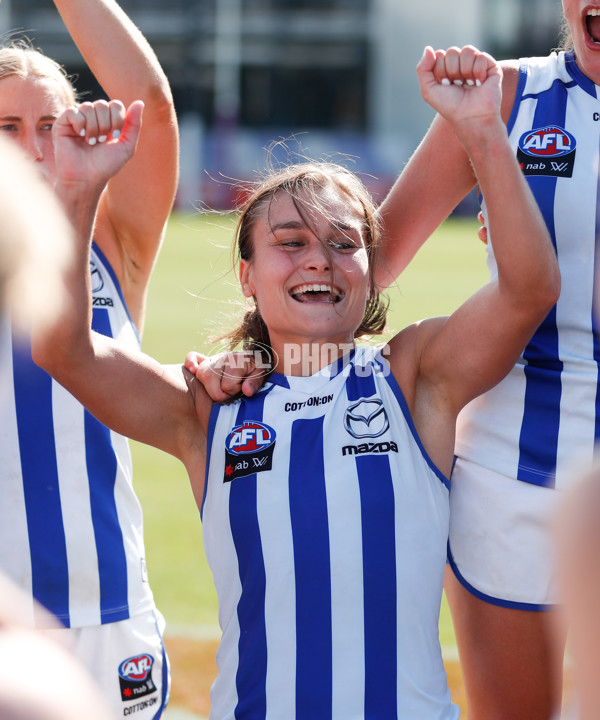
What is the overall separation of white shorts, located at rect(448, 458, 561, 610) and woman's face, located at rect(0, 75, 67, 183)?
1363mm

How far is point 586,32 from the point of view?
2.37 meters

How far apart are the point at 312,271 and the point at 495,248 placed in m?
0.45

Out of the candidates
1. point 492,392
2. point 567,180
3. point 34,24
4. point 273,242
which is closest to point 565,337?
point 492,392

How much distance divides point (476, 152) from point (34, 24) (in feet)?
120

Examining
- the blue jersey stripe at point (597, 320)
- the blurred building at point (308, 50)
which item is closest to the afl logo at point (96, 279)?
the blue jersey stripe at point (597, 320)

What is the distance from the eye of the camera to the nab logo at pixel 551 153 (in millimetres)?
2348

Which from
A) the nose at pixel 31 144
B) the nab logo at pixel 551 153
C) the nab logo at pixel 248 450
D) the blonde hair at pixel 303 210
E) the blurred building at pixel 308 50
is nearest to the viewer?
the nab logo at pixel 248 450

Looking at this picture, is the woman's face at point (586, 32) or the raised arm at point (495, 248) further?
the woman's face at point (586, 32)

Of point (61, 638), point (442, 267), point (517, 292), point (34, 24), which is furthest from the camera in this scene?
point (34, 24)

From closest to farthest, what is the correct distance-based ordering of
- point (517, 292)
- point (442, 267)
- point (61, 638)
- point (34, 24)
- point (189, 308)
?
1. point (517, 292)
2. point (61, 638)
3. point (189, 308)
4. point (442, 267)
5. point (34, 24)

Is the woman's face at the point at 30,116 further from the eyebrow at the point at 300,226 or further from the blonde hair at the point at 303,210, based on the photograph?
the eyebrow at the point at 300,226

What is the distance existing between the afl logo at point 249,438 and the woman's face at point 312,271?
0.25m

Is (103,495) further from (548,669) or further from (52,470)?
(548,669)

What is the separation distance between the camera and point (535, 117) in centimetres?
240
